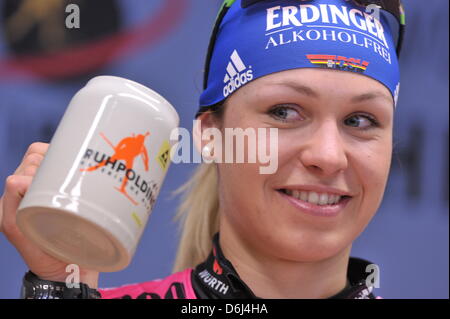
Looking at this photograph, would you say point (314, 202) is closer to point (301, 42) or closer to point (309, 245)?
point (309, 245)

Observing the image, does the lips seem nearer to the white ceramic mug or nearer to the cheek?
the cheek

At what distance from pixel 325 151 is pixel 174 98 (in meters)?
0.79

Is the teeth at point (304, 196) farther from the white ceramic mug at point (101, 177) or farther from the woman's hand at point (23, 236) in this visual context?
the woman's hand at point (23, 236)

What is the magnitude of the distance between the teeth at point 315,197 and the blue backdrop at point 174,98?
67 centimetres

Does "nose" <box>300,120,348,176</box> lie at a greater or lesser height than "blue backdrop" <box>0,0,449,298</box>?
lesser

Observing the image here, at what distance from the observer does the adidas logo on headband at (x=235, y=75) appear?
1.23 m

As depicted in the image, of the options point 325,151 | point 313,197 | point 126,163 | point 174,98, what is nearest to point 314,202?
point 313,197

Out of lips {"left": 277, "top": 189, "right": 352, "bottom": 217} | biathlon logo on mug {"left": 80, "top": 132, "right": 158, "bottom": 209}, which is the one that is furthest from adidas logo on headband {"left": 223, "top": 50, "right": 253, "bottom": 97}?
biathlon logo on mug {"left": 80, "top": 132, "right": 158, "bottom": 209}

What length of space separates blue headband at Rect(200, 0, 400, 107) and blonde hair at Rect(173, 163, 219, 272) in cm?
33

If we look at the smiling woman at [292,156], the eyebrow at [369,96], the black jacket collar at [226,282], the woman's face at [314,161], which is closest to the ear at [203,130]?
the smiling woman at [292,156]

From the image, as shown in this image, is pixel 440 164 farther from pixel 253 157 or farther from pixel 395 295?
pixel 253 157

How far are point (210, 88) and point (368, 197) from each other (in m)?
0.44

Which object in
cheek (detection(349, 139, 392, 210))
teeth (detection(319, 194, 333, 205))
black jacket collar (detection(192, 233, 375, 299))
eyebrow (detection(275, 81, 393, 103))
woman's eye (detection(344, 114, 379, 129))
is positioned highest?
eyebrow (detection(275, 81, 393, 103))

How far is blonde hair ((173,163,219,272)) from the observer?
5.20 ft
